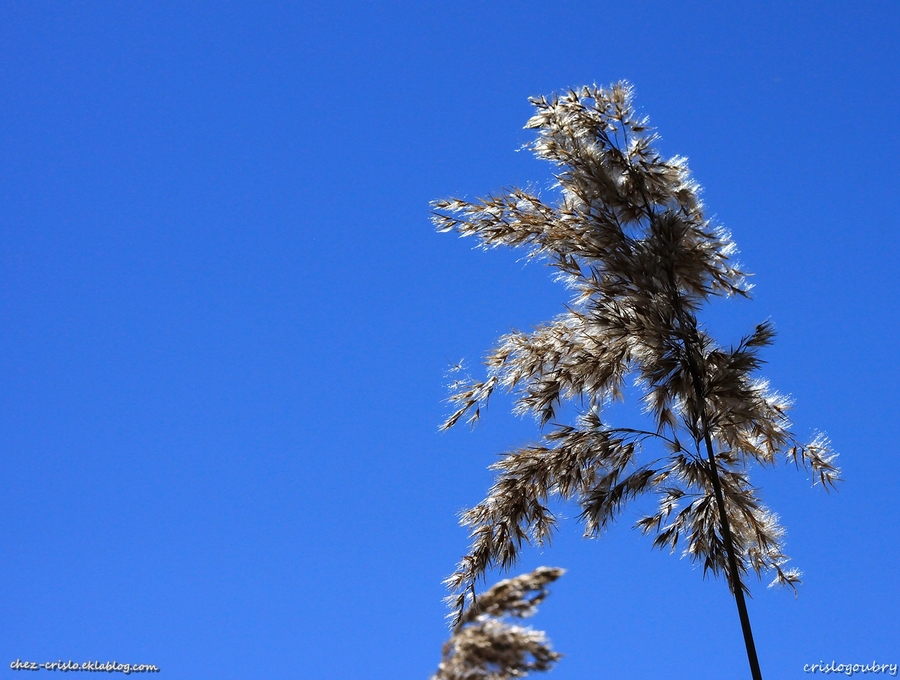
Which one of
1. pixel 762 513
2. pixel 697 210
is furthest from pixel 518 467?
pixel 697 210

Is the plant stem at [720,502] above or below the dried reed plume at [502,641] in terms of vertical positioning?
above

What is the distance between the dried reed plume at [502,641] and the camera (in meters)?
2.27

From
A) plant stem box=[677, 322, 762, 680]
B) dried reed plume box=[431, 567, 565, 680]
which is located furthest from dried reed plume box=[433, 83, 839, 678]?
dried reed plume box=[431, 567, 565, 680]

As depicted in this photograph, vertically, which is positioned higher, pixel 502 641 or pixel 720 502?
pixel 720 502

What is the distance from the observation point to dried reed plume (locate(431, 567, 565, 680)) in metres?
2.27

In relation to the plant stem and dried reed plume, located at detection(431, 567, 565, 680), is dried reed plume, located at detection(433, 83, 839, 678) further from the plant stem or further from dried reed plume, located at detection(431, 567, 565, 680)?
dried reed plume, located at detection(431, 567, 565, 680)

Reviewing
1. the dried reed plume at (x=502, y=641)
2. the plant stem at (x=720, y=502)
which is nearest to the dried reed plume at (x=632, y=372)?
the plant stem at (x=720, y=502)

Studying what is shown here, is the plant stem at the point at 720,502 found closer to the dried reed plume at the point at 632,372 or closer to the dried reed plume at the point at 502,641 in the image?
the dried reed plume at the point at 632,372

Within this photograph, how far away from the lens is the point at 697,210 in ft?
15.0

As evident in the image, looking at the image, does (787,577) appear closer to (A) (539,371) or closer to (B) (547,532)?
(B) (547,532)

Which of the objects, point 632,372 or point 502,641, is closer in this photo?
point 502,641

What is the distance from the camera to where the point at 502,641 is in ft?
7.51

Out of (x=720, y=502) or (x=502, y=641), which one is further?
(x=720, y=502)

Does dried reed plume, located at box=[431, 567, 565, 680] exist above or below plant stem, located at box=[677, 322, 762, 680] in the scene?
below
